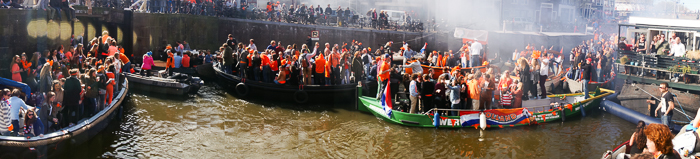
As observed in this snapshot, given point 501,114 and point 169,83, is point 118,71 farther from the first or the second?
point 501,114

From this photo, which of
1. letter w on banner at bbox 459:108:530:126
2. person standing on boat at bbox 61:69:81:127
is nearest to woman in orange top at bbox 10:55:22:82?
person standing on boat at bbox 61:69:81:127

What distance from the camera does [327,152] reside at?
34.8ft

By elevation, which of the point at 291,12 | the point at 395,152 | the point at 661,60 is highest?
the point at 291,12

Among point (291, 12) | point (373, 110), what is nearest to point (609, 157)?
point (373, 110)

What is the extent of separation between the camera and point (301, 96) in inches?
591

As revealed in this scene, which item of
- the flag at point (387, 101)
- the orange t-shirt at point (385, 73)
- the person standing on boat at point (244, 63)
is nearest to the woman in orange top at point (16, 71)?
the person standing on boat at point (244, 63)

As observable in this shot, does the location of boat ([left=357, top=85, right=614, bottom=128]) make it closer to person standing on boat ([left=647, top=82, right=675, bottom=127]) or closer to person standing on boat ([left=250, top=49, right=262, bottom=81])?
person standing on boat ([left=647, top=82, right=675, bottom=127])

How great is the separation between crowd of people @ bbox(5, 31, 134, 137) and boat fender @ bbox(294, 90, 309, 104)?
481 centimetres

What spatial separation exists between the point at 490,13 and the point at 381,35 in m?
12.7

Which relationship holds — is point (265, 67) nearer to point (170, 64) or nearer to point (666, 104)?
point (170, 64)

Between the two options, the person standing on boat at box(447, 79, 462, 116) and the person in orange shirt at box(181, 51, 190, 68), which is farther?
the person in orange shirt at box(181, 51, 190, 68)

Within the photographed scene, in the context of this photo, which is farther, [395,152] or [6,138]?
[395,152]

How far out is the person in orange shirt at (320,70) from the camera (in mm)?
15172

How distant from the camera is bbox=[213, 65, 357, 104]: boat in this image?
49.2 feet
